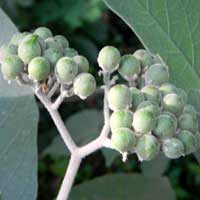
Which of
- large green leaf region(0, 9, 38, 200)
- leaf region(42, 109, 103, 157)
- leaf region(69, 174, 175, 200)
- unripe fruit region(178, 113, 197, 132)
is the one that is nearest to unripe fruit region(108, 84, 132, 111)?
unripe fruit region(178, 113, 197, 132)

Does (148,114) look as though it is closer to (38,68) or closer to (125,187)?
(38,68)

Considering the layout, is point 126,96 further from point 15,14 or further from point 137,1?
point 15,14

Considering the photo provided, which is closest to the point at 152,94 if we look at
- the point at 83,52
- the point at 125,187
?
the point at 125,187

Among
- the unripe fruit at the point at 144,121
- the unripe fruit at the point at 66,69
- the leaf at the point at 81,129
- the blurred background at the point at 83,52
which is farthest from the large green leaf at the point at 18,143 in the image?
the blurred background at the point at 83,52

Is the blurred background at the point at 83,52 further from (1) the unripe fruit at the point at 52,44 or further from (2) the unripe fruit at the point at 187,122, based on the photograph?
(2) the unripe fruit at the point at 187,122

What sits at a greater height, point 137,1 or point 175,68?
point 137,1

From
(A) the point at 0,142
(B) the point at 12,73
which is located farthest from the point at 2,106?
(B) the point at 12,73
